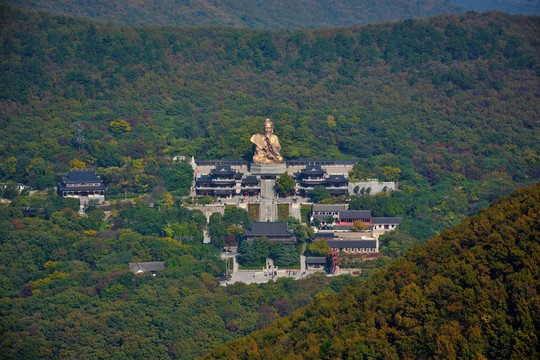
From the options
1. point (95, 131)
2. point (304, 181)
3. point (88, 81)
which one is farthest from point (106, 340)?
point (88, 81)

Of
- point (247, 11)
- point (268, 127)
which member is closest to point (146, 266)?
point (268, 127)

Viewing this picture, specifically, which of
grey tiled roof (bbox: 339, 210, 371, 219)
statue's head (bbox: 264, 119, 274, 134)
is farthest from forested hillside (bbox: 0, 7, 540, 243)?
statue's head (bbox: 264, 119, 274, 134)

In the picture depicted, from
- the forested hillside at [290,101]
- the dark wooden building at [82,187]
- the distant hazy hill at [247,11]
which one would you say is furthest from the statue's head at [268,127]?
the distant hazy hill at [247,11]

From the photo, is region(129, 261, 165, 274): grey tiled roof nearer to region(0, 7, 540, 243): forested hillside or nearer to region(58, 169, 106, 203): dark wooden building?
region(58, 169, 106, 203): dark wooden building

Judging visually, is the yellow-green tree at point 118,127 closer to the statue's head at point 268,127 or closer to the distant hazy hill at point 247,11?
the statue's head at point 268,127

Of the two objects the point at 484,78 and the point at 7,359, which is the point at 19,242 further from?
the point at 484,78

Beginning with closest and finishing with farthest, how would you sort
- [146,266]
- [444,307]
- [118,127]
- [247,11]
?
[444,307] < [146,266] < [118,127] < [247,11]

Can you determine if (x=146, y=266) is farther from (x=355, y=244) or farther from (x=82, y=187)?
(x=355, y=244)
